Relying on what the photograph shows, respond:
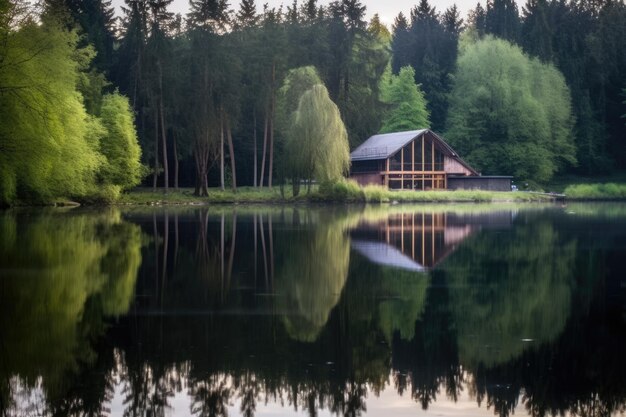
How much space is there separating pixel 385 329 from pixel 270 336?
1623mm

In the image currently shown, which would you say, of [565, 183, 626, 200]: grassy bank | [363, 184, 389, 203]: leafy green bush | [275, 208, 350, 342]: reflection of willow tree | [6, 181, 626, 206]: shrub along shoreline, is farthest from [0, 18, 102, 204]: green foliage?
[565, 183, 626, 200]: grassy bank

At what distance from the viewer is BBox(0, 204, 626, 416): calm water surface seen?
27.6ft

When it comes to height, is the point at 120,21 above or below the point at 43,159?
above

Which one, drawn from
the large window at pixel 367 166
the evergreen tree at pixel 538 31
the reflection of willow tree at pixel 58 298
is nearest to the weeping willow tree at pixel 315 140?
the large window at pixel 367 166

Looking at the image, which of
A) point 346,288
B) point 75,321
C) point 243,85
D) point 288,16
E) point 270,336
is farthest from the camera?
point 288,16

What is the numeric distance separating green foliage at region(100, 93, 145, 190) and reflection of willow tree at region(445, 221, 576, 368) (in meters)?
37.3

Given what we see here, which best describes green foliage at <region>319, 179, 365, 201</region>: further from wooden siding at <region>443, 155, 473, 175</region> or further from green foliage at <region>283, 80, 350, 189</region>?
wooden siding at <region>443, 155, 473, 175</region>

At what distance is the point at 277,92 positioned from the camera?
7306 centimetres

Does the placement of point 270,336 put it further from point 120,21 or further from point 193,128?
point 120,21

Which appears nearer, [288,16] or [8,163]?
[8,163]

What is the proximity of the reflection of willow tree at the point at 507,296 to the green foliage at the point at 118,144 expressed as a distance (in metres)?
37.3

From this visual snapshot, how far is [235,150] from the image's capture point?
79750mm

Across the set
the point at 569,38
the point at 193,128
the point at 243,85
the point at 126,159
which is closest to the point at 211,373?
the point at 126,159

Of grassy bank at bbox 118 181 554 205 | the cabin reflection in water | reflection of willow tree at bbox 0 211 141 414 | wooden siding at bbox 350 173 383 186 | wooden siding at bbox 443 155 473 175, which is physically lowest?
the cabin reflection in water
